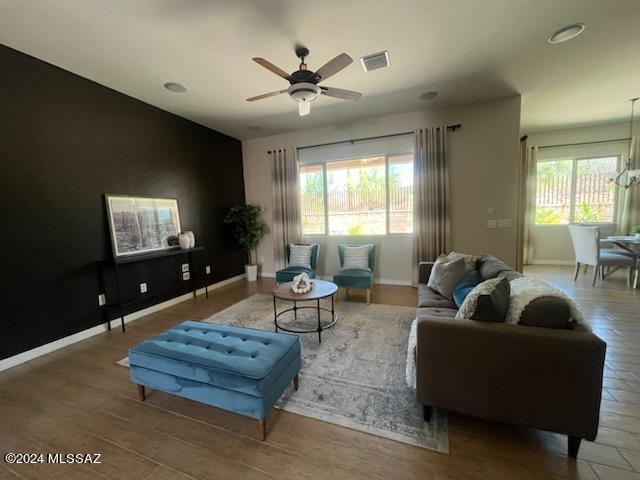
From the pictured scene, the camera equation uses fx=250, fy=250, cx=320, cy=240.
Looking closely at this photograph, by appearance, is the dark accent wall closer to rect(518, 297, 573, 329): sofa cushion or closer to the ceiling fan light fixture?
the ceiling fan light fixture

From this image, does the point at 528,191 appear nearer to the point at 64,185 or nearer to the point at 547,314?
the point at 547,314

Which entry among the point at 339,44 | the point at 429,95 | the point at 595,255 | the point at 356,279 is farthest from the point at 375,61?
the point at 595,255

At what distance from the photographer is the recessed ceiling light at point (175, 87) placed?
3043mm

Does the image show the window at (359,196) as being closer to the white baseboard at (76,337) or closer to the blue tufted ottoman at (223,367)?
the white baseboard at (76,337)

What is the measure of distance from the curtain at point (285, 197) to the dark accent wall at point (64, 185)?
70.4 inches

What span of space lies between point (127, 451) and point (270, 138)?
504 centimetres

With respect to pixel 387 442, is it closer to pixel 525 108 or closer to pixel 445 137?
pixel 445 137

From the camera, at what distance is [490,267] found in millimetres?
2369

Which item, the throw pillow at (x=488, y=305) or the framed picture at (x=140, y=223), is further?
the framed picture at (x=140, y=223)

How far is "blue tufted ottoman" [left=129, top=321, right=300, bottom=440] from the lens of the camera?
1.45m

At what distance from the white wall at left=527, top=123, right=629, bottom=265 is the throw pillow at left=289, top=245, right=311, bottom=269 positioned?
17.4 ft

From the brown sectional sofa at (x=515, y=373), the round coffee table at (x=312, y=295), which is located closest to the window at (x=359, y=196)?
the round coffee table at (x=312, y=295)

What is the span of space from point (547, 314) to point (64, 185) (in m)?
4.33

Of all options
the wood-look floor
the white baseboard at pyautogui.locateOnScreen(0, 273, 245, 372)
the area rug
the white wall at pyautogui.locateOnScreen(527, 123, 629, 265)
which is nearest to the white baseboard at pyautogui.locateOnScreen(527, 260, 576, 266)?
the white wall at pyautogui.locateOnScreen(527, 123, 629, 265)
